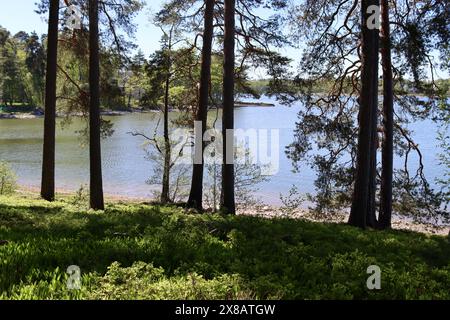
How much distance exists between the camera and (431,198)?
1285 centimetres

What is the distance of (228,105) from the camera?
1080 cm

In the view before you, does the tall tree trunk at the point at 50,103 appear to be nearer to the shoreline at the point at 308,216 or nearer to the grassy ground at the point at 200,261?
the shoreline at the point at 308,216

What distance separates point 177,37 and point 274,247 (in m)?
13.5

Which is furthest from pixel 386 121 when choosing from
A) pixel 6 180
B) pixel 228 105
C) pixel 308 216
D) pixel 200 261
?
pixel 6 180

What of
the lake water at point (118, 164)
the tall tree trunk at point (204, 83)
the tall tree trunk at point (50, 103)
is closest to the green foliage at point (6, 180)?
the lake water at point (118, 164)

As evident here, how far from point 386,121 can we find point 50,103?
9.59 meters

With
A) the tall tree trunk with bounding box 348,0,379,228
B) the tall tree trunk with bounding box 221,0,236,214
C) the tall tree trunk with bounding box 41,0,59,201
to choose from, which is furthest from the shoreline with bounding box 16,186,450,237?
the tall tree trunk with bounding box 348,0,379,228

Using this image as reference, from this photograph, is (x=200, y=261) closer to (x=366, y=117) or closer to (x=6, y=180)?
(x=366, y=117)

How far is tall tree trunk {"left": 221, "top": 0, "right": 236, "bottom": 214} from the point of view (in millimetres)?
10555

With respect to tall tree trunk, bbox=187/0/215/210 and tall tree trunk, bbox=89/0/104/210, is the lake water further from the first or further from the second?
tall tree trunk, bbox=187/0/215/210

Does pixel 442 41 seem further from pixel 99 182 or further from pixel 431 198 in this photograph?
pixel 99 182

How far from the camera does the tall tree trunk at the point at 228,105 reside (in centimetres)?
1055

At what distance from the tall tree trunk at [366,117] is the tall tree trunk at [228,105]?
3.13m

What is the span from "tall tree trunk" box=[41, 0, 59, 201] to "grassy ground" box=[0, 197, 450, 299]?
226 inches
